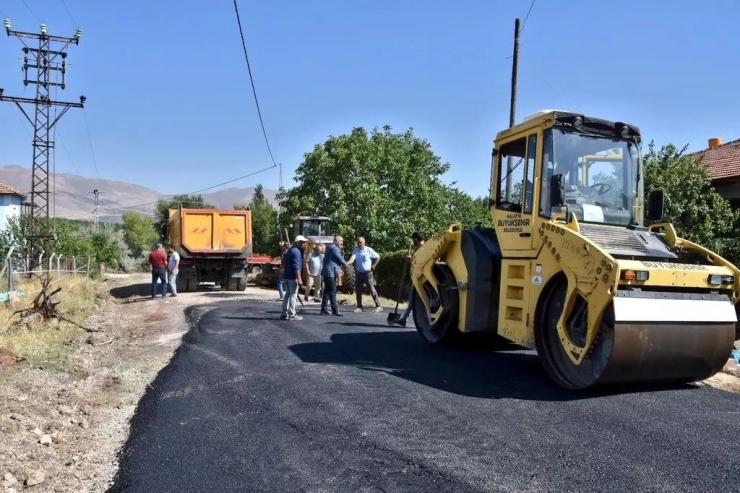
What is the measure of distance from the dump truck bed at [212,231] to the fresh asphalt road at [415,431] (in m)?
12.3

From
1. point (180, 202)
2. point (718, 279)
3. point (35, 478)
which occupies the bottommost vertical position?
point (35, 478)

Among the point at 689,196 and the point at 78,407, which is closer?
the point at 78,407

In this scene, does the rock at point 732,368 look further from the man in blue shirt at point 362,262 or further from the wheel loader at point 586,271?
the man in blue shirt at point 362,262

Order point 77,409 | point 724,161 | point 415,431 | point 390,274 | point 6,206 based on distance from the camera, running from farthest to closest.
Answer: point 6,206, point 724,161, point 390,274, point 77,409, point 415,431

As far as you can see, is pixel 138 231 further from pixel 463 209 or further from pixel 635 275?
pixel 635 275

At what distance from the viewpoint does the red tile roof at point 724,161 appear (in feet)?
63.6

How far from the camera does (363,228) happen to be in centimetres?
2950

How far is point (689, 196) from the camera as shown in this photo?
17203 mm

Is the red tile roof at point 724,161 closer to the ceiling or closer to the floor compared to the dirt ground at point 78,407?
closer to the ceiling

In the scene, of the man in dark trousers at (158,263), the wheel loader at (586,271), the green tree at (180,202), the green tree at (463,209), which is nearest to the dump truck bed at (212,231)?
the man in dark trousers at (158,263)

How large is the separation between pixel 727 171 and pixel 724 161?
172 centimetres

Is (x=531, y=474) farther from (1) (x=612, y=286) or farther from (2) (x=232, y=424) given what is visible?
(2) (x=232, y=424)

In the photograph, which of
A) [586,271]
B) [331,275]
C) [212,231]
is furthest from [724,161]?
[586,271]

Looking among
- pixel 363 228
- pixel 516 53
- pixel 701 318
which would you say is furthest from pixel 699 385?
pixel 363 228
